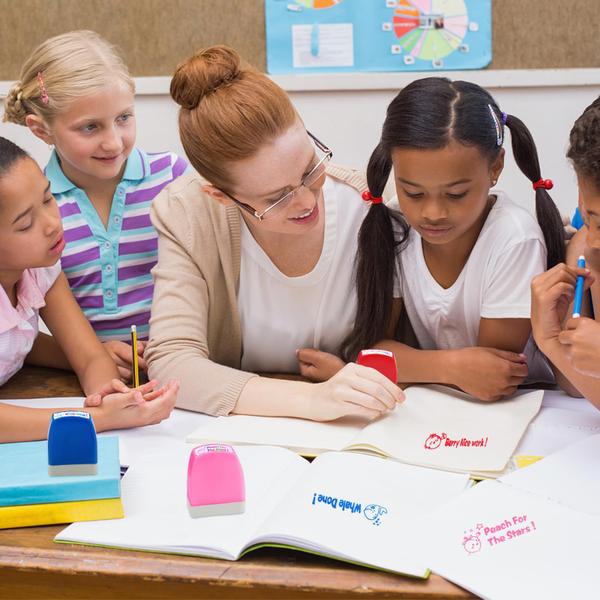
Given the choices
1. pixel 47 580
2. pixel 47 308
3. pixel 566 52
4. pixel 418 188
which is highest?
pixel 566 52

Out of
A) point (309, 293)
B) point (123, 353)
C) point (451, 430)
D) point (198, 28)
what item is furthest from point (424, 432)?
point (198, 28)

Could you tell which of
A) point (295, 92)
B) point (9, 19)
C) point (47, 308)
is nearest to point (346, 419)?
point (47, 308)

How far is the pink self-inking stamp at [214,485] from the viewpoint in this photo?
3.02 ft

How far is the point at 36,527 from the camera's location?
94 centimetres

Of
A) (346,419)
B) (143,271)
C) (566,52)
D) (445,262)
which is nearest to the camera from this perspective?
(346,419)

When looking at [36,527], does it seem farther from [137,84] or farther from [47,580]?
[137,84]

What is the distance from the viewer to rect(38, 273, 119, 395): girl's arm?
145 cm

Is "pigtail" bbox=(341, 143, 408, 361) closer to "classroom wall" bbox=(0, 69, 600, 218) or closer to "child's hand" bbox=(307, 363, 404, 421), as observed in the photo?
"child's hand" bbox=(307, 363, 404, 421)

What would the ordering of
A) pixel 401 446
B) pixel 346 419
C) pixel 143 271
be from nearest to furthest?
pixel 401 446, pixel 346 419, pixel 143 271

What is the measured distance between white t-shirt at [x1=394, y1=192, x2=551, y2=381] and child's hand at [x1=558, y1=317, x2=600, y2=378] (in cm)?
19

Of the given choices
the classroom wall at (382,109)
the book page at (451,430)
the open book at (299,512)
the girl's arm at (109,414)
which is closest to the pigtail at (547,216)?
the book page at (451,430)

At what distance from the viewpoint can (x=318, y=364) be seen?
4.65 feet

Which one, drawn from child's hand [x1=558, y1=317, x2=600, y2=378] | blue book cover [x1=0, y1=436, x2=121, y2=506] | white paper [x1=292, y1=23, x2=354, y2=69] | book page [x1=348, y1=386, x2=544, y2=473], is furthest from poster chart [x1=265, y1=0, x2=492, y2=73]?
blue book cover [x1=0, y1=436, x2=121, y2=506]

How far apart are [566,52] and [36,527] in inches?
79.7
